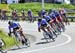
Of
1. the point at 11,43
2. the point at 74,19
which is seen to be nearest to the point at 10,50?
the point at 11,43

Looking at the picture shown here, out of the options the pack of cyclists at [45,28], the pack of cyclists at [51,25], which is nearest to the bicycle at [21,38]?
the pack of cyclists at [45,28]

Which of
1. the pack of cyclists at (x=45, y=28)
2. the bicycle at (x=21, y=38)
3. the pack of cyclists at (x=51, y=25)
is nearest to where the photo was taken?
the pack of cyclists at (x=45, y=28)

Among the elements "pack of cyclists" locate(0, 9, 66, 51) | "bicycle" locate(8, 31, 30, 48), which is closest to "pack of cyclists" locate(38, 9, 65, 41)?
"pack of cyclists" locate(0, 9, 66, 51)

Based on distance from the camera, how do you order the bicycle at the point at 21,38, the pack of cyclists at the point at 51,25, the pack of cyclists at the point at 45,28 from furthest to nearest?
the pack of cyclists at the point at 51,25, the bicycle at the point at 21,38, the pack of cyclists at the point at 45,28

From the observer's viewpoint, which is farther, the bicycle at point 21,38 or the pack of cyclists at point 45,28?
the bicycle at point 21,38

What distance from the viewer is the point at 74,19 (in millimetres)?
45469

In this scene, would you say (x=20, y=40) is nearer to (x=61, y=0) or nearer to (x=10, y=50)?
(x=10, y=50)

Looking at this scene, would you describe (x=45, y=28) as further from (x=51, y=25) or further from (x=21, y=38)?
(x=51, y=25)

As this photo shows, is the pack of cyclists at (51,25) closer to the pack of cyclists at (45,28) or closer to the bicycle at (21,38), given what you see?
the pack of cyclists at (45,28)

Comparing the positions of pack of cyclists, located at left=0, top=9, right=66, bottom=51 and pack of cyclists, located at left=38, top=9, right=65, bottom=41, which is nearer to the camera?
pack of cyclists, located at left=0, top=9, right=66, bottom=51

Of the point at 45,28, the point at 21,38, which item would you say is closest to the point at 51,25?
the point at 45,28

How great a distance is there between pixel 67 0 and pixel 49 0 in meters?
4.59

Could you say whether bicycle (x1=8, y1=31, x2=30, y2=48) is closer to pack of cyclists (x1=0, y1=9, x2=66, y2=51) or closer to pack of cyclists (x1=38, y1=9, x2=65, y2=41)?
pack of cyclists (x1=0, y1=9, x2=66, y2=51)

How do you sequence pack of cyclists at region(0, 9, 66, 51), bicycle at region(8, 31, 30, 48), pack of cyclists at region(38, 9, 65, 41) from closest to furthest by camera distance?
pack of cyclists at region(0, 9, 66, 51) → bicycle at region(8, 31, 30, 48) → pack of cyclists at region(38, 9, 65, 41)
